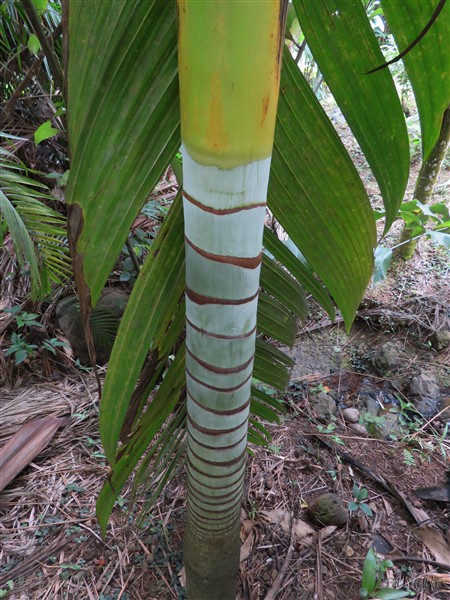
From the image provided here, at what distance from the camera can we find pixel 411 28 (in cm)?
36

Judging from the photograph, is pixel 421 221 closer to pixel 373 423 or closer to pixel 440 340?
pixel 440 340

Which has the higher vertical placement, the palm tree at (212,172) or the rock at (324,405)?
the palm tree at (212,172)

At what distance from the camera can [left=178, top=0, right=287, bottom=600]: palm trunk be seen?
0.89 feet

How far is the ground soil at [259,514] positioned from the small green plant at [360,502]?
0.02 m

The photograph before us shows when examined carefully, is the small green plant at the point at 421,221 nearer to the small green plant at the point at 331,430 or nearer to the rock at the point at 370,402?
the rock at the point at 370,402

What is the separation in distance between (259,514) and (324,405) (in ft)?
1.90

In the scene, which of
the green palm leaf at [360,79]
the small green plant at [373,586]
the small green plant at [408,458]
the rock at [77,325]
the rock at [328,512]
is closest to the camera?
the green palm leaf at [360,79]

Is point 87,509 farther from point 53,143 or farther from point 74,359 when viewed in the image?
point 53,143

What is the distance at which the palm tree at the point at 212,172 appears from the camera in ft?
0.96

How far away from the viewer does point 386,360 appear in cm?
187

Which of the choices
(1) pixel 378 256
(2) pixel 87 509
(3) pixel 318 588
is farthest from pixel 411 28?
(1) pixel 378 256

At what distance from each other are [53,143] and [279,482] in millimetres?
1616

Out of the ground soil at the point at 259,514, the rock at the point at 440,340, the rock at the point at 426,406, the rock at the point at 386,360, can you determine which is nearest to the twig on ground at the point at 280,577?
the ground soil at the point at 259,514

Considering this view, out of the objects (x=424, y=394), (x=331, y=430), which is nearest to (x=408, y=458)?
(x=331, y=430)
